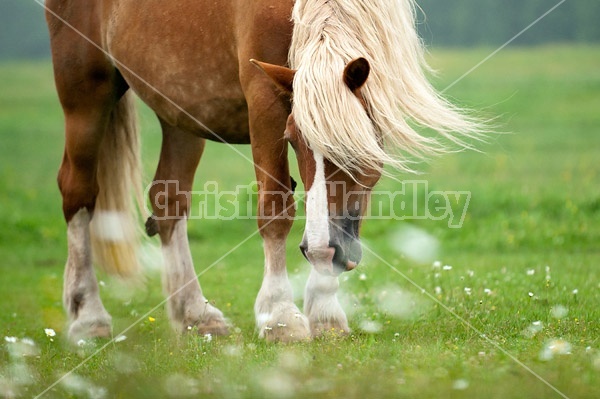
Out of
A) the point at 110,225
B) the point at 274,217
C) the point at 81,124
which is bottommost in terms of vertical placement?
the point at 110,225

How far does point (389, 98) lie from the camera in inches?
185

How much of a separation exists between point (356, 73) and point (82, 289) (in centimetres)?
309

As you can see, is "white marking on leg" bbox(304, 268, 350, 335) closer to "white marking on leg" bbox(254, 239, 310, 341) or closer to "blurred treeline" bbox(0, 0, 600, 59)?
"white marking on leg" bbox(254, 239, 310, 341)

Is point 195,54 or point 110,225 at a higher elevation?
point 195,54

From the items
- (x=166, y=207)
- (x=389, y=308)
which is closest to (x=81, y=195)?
(x=166, y=207)

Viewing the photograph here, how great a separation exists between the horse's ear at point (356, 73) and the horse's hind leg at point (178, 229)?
226 centimetres

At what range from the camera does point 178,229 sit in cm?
656

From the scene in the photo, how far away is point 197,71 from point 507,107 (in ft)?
67.5

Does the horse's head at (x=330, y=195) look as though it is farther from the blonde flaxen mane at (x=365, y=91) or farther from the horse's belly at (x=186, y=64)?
the horse's belly at (x=186, y=64)

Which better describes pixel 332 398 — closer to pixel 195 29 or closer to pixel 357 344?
pixel 357 344

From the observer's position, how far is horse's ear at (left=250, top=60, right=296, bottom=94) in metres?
4.69

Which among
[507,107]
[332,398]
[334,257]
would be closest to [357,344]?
[334,257]

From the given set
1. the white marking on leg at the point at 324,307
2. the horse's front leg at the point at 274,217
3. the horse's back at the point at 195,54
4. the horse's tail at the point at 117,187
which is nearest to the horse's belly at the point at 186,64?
the horse's back at the point at 195,54

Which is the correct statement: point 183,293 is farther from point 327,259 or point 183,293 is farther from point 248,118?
point 327,259
